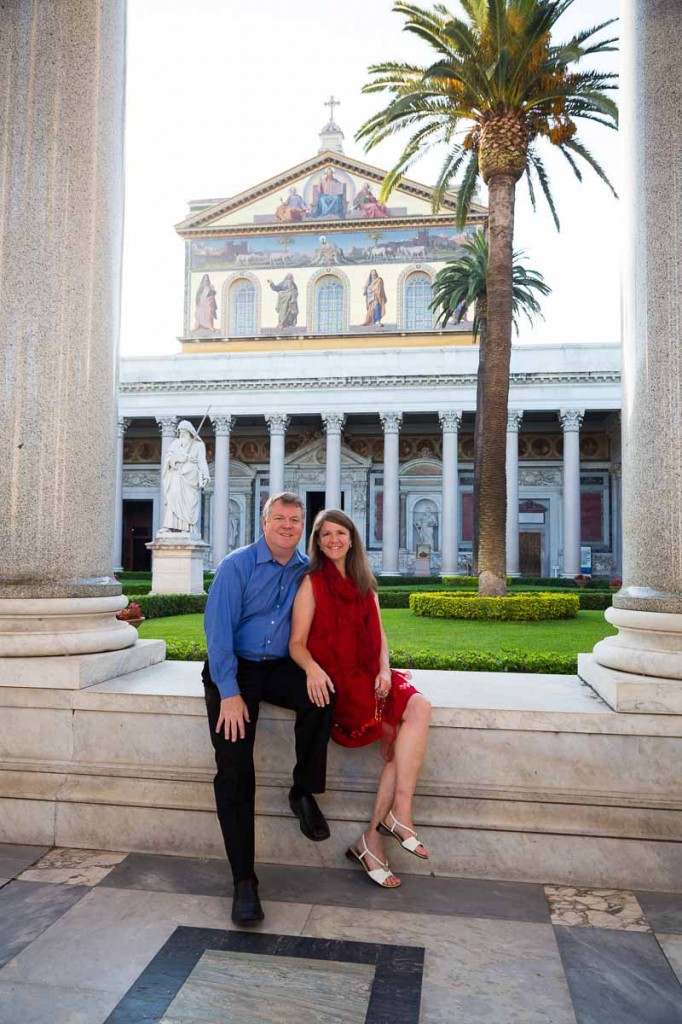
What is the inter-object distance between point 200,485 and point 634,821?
626 inches

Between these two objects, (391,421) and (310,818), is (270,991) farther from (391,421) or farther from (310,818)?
(391,421)

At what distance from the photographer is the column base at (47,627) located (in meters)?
3.58

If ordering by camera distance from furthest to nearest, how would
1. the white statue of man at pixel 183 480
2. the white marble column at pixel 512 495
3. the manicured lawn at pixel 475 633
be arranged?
A: the white marble column at pixel 512 495 < the white statue of man at pixel 183 480 < the manicured lawn at pixel 475 633

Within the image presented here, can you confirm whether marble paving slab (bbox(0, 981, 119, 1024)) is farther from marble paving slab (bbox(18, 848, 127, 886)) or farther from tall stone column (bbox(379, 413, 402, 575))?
tall stone column (bbox(379, 413, 402, 575))

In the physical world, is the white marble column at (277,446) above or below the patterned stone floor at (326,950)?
above

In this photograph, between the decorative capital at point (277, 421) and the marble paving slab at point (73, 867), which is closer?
the marble paving slab at point (73, 867)

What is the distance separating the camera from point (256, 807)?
3.38m

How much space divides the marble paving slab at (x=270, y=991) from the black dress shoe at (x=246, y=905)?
18 cm

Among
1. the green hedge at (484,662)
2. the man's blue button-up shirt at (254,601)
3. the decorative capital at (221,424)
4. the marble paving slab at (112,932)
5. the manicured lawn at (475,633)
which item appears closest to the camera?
the marble paving slab at (112,932)

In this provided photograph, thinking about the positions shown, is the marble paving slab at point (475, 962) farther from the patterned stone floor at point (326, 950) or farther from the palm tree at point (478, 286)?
the palm tree at point (478, 286)

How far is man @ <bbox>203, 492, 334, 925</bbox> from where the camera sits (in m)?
2.94

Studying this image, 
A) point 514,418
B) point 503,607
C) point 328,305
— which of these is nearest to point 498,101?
point 503,607

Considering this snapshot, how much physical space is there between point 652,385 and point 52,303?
8.89 ft

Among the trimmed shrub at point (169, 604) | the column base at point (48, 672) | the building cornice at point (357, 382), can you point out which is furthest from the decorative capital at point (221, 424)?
the column base at point (48, 672)
